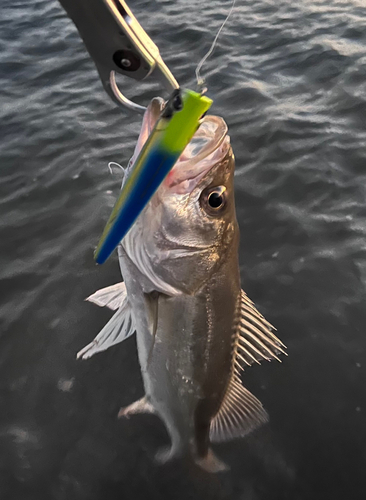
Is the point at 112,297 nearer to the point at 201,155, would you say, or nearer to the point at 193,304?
the point at 193,304

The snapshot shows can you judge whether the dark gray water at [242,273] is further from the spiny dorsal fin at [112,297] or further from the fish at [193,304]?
the spiny dorsal fin at [112,297]

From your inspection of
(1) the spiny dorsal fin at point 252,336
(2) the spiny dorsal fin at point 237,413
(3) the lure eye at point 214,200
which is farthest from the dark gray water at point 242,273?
(3) the lure eye at point 214,200

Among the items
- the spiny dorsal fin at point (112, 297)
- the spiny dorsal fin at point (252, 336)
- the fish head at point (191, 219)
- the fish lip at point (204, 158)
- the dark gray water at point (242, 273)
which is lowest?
the dark gray water at point (242, 273)

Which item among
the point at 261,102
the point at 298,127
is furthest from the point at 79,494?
the point at 261,102

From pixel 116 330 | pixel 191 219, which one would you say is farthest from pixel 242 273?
pixel 191 219

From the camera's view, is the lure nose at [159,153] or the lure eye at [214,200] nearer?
the lure nose at [159,153]

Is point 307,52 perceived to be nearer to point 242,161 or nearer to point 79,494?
point 242,161
